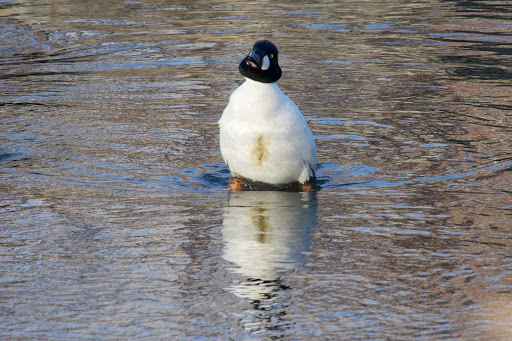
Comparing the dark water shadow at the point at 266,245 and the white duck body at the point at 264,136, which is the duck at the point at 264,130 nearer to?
the white duck body at the point at 264,136

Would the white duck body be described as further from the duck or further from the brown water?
the brown water

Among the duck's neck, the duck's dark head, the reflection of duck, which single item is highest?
the duck's dark head

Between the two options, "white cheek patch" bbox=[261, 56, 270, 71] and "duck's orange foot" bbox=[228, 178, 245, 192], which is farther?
"duck's orange foot" bbox=[228, 178, 245, 192]

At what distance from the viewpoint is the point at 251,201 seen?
5875 mm

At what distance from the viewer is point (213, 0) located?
15.9m

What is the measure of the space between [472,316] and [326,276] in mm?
834

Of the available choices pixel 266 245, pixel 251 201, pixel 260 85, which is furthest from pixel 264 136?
pixel 266 245

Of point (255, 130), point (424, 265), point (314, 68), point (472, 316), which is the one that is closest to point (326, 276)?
point (424, 265)

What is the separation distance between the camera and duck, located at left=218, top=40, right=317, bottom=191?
5766 millimetres

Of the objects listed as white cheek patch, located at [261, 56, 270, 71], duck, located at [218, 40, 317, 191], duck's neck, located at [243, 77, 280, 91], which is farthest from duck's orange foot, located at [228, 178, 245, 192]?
white cheek patch, located at [261, 56, 270, 71]

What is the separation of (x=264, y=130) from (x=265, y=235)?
94cm

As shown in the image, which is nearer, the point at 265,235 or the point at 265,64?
the point at 265,235

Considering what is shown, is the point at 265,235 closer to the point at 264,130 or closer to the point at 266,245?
the point at 266,245

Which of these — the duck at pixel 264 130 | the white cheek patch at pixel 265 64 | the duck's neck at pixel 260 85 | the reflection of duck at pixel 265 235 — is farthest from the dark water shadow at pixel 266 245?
the white cheek patch at pixel 265 64
